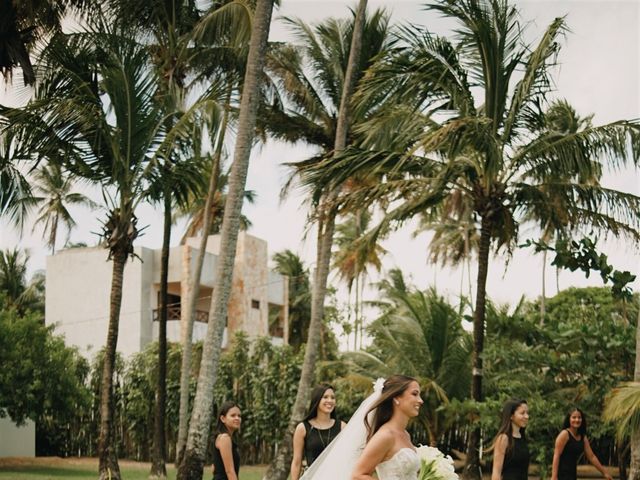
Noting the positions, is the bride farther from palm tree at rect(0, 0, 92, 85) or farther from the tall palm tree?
the tall palm tree

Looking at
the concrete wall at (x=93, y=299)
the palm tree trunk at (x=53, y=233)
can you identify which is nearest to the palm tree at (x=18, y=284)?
the palm tree trunk at (x=53, y=233)

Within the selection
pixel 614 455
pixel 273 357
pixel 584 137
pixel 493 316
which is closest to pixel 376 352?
pixel 273 357

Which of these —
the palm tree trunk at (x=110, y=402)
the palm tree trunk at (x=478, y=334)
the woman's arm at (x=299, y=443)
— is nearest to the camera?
the woman's arm at (x=299, y=443)

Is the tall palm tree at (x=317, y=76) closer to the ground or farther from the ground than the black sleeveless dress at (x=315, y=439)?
farther from the ground

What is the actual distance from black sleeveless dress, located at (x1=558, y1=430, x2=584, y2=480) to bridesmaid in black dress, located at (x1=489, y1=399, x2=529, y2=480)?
125cm

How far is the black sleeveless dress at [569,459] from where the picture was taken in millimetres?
10664

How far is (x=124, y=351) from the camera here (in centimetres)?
3625

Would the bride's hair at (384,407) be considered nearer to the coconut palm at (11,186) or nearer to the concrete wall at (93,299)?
the coconut palm at (11,186)

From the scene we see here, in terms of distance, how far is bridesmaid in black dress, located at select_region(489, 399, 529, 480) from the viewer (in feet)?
31.0

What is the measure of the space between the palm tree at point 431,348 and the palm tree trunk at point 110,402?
7593mm

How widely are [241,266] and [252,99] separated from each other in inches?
887

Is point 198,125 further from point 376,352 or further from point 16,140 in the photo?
point 376,352

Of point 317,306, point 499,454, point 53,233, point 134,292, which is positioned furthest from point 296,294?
point 499,454

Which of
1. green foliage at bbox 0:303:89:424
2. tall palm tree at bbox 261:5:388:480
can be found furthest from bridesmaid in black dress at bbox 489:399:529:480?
green foliage at bbox 0:303:89:424
